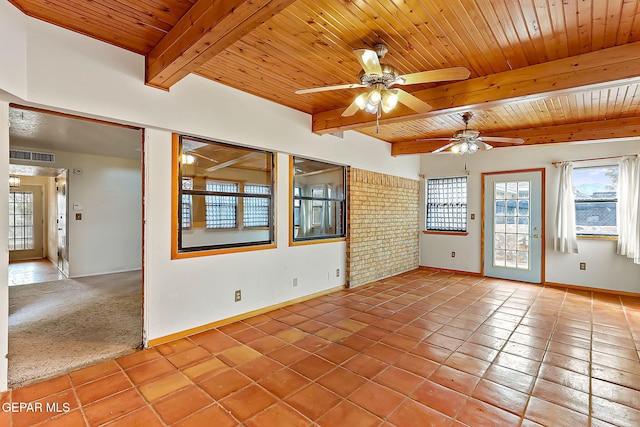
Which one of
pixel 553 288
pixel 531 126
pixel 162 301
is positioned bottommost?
pixel 553 288

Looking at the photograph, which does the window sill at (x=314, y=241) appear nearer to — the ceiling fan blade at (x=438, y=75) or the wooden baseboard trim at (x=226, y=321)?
the wooden baseboard trim at (x=226, y=321)

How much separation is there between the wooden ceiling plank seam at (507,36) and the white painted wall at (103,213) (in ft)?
20.8

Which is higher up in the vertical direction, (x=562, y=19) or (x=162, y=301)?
(x=562, y=19)

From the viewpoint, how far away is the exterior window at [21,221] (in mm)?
7617

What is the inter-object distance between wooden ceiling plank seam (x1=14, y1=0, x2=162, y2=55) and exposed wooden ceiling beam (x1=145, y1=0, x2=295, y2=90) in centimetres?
→ 11

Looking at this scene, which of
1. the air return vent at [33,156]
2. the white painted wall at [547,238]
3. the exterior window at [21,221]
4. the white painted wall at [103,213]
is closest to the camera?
the white painted wall at [547,238]

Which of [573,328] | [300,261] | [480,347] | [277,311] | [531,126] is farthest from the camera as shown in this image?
[531,126]

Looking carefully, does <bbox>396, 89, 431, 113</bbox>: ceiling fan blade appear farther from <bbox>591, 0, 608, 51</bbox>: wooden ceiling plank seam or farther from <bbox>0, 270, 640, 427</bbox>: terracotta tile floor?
<bbox>0, 270, 640, 427</bbox>: terracotta tile floor

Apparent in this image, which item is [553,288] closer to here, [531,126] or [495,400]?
[531,126]

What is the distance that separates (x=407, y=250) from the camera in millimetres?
6734

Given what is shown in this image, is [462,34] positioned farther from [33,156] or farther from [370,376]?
[33,156]

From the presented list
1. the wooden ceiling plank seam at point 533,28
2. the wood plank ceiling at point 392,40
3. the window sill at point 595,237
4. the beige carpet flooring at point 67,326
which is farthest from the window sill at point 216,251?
the window sill at point 595,237

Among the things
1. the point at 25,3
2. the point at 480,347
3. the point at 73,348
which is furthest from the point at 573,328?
the point at 25,3

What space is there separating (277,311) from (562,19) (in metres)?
4.01
